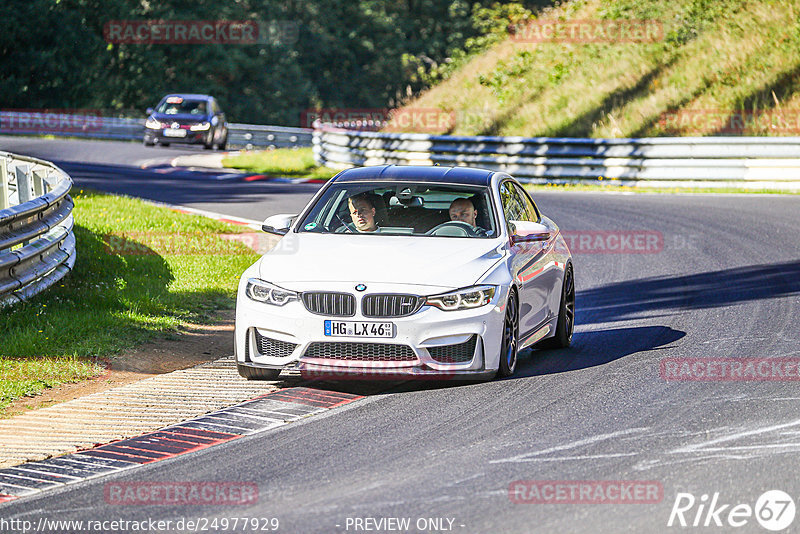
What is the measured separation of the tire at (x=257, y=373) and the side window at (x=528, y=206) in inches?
118

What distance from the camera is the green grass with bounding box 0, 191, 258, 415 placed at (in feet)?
32.1

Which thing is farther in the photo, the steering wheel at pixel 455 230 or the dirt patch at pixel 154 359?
the steering wheel at pixel 455 230

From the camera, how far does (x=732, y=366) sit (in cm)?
931

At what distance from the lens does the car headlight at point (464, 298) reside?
851cm

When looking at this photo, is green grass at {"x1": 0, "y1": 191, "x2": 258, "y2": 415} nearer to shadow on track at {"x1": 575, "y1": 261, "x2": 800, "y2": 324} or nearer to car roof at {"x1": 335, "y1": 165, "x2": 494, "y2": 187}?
car roof at {"x1": 335, "y1": 165, "x2": 494, "y2": 187}

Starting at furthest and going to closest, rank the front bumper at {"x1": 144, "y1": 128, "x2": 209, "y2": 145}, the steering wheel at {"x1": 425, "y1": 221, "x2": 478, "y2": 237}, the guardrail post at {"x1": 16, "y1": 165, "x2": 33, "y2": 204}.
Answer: the front bumper at {"x1": 144, "y1": 128, "x2": 209, "y2": 145}, the guardrail post at {"x1": 16, "y1": 165, "x2": 33, "y2": 204}, the steering wheel at {"x1": 425, "y1": 221, "x2": 478, "y2": 237}

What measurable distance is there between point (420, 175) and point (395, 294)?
1893mm

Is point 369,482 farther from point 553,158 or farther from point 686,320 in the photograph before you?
point 553,158

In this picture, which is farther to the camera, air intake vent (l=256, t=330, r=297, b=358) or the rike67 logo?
air intake vent (l=256, t=330, r=297, b=358)

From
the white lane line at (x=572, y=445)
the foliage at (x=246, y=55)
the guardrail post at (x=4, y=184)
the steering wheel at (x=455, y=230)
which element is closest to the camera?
the white lane line at (x=572, y=445)

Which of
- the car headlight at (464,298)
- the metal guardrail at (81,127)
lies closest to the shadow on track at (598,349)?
the car headlight at (464,298)

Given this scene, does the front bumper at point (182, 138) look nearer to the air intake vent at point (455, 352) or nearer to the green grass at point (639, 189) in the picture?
the green grass at point (639, 189)

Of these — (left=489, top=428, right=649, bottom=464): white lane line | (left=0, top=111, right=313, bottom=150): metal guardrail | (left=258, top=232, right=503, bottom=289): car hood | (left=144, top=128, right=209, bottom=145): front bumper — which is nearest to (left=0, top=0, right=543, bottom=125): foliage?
(left=0, top=111, right=313, bottom=150): metal guardrail

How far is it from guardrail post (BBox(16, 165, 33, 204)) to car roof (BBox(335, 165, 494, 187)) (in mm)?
6194
